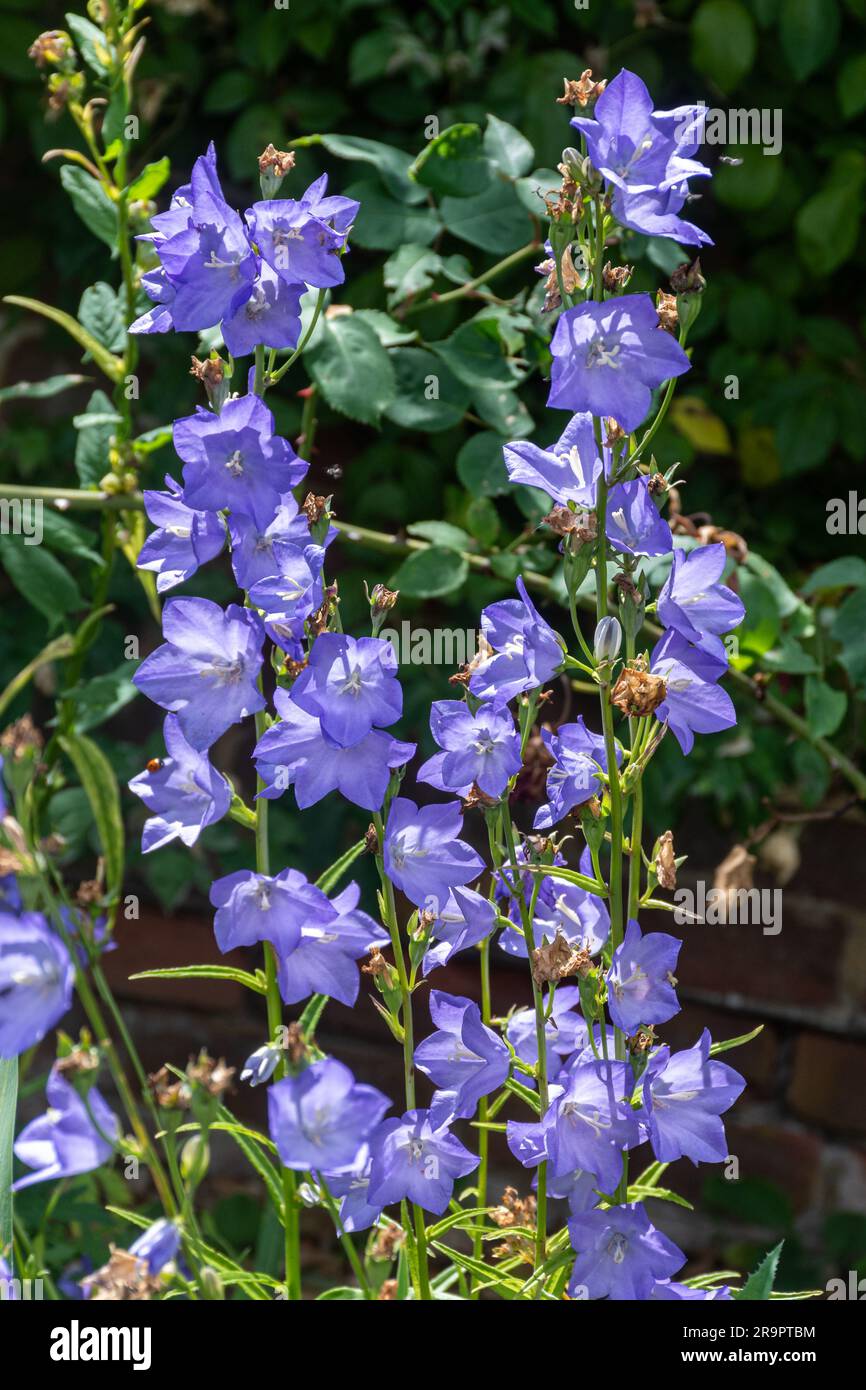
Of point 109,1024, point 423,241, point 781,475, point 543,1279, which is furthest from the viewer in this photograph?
point 109,1024

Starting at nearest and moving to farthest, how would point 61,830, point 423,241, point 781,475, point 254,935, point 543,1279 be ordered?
1. point 254,935
2. point 543,1279
3. point 423,241
4. point 61,830
5. point 781,475

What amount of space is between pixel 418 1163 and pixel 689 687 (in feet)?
0.79

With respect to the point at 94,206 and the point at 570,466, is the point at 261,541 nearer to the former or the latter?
the point at 570,466

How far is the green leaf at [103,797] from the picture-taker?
1040mm

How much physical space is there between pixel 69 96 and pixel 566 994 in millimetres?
767

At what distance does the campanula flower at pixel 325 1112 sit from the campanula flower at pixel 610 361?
0.28 metres

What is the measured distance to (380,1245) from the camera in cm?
63

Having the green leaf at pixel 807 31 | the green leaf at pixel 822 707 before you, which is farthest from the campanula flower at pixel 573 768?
the green leaf at pixel 807 31

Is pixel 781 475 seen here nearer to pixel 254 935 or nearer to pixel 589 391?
pixel 589 391

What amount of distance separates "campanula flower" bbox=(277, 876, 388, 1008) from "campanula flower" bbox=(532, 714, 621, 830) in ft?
0.39

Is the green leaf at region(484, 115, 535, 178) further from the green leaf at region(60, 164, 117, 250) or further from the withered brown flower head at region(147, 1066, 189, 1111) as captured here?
the withered brown flower head at region(147, 1066, 189, 1111)

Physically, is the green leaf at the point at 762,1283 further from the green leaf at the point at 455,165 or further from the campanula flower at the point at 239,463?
the green leaf at the point at 455,165
